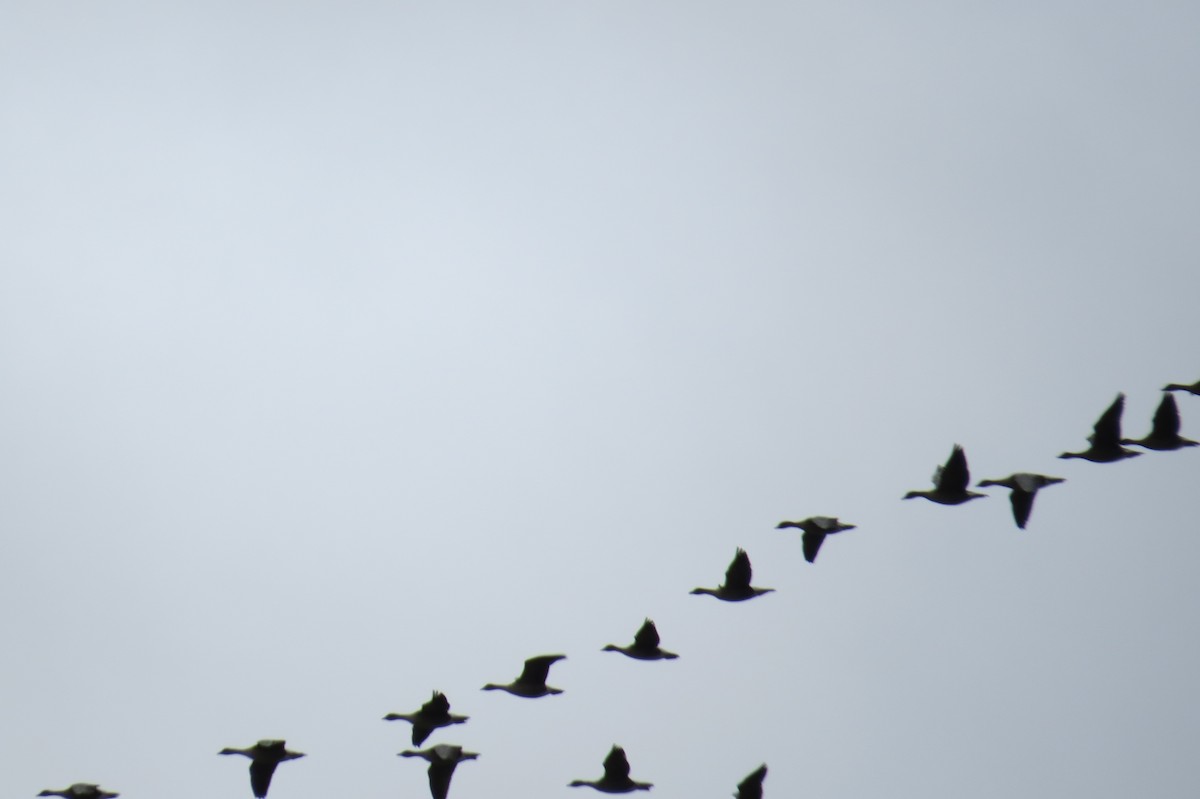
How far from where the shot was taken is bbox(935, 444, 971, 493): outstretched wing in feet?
104

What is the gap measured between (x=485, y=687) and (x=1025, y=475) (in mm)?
12444

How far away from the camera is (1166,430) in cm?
3200

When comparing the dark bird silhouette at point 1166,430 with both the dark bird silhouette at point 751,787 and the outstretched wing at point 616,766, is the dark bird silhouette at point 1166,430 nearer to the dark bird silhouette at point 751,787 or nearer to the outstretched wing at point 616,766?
the dark bird silhouette at point 751,787

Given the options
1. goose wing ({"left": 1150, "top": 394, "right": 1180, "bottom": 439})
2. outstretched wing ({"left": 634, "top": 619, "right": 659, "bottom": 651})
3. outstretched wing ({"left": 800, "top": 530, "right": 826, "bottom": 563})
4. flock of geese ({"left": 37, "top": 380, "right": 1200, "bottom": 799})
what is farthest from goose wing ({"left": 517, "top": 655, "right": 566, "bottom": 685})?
goose wing ({"left": 1150, "top": 394, "right": 1180, "bottom": 439})

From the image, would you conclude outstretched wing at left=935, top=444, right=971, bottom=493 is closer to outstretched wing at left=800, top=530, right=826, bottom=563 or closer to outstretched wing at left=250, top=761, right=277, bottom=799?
outstretched wing at left=800, top=530, right=826, bottom=563

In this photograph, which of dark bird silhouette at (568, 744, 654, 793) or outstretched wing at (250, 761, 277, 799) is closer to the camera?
outstretched wing at (250, 761, 277, 799)

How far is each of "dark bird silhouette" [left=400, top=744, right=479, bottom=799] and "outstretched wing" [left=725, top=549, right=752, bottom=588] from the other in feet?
21.1

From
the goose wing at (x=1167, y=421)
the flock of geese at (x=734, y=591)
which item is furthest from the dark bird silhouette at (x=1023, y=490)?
the goose wing at (x=1167, y=421)

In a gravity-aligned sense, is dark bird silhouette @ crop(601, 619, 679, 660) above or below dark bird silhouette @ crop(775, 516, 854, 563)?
below

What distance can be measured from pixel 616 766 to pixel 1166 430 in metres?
13.7

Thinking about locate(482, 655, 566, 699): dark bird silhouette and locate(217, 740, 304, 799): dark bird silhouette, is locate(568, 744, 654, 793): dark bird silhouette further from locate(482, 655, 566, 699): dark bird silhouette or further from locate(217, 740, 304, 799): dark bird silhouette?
locate(217, 740, 304, 799): dark bird silhouette

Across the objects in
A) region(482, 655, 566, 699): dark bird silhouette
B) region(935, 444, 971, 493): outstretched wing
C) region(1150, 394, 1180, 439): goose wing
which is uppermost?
region(1150, 394, 1180, 439): goose wing

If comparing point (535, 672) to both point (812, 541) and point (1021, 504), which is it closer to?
point (812, 541)

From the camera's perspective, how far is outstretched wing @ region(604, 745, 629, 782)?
105 feet
